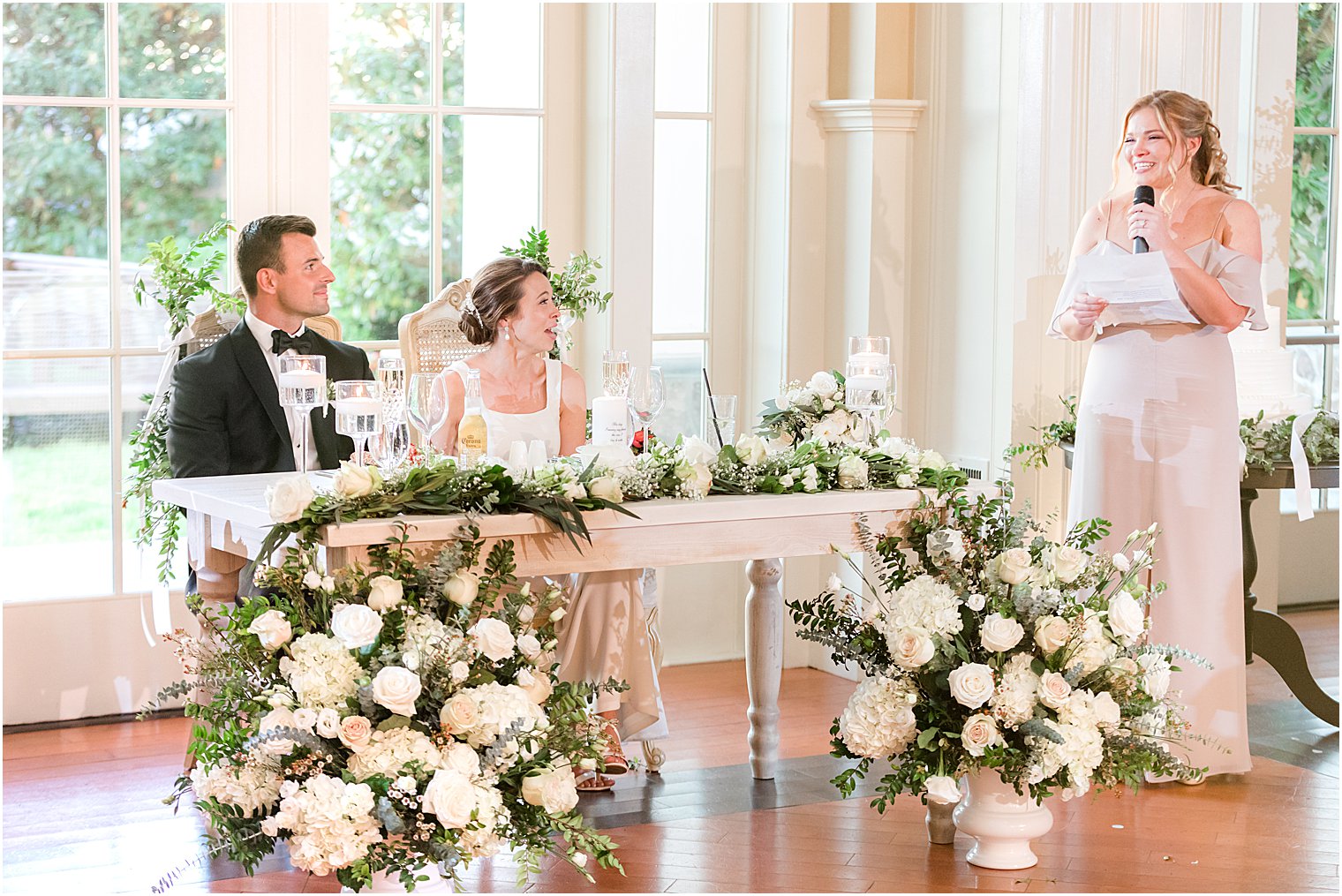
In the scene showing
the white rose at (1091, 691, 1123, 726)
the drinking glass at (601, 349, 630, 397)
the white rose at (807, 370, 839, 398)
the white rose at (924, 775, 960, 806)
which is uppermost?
the drinking glass at (601, 349, 630, 397)

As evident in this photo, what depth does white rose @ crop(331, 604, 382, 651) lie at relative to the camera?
10.2 ft

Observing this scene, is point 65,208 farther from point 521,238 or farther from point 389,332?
point 521,238

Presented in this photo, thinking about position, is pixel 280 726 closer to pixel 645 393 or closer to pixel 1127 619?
pixel 645 393

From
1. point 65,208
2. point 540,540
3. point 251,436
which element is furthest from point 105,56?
point 540,540

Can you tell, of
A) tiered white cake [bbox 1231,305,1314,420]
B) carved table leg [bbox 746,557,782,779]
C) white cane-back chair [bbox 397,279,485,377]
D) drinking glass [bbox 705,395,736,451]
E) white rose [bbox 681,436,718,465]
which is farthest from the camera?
tiered white cake [bbox 1231,305,1314,420]

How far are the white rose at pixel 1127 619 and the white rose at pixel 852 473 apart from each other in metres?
0.62

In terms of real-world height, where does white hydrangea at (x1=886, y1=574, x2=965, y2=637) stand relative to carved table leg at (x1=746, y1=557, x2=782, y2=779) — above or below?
above

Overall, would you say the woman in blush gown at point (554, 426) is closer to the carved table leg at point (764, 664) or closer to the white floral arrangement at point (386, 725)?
the carved table leg at point (764, 664)

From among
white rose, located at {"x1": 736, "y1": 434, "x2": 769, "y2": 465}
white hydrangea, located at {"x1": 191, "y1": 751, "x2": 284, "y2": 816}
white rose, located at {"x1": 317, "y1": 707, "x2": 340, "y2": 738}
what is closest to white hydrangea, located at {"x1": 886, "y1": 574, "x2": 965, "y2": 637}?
white rose, located at {"x1": 736, "y1": 434, "x2": 769, "y2": 465}

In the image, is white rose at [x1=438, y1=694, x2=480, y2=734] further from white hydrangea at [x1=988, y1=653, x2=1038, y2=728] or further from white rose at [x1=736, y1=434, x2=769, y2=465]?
white hydrangea at [x1=988, y1=653, x2=1038, y2=728]

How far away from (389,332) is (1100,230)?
2.28 meters

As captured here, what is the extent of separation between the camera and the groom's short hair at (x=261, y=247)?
4312mm

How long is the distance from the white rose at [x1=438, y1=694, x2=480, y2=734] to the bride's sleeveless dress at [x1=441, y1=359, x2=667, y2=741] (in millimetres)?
1071

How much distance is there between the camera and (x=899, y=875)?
366 centimetres
